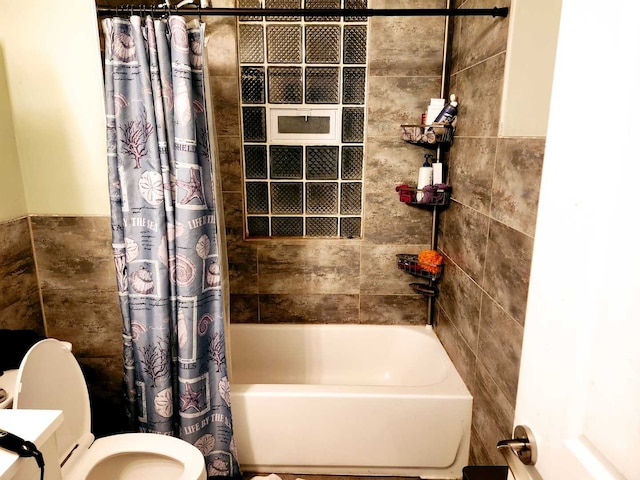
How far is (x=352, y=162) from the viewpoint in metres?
2.45

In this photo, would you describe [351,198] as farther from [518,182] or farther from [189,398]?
[189,398]

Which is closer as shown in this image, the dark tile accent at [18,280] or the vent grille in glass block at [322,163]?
the dark tile accent at [18,280]

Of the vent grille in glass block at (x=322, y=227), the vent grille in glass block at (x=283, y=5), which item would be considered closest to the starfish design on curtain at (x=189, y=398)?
the vent grille in glass block at (x=322, y=227)

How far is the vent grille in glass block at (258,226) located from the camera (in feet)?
8.31

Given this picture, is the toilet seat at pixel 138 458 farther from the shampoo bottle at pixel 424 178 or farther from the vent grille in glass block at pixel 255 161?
the shampoo bottle at pixel 424 178

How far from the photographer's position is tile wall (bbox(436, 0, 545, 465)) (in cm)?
145

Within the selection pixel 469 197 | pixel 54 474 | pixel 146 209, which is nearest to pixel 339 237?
pixel 469 197

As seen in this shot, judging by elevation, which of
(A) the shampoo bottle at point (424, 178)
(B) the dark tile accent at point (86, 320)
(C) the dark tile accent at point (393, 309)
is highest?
(A) the shampoo bottle at point (424, 178)

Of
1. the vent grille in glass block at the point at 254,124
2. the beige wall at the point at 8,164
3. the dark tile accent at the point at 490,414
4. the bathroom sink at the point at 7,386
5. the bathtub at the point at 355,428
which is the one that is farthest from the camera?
the vent grille in glass block at the point at 254,124

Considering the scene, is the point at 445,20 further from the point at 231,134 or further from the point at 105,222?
the point at 105,222

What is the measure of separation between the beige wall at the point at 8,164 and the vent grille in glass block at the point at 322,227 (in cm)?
145

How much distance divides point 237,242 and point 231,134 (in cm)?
64

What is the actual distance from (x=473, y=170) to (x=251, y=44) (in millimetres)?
1395

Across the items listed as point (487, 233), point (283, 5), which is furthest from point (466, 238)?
point (283, 5)
